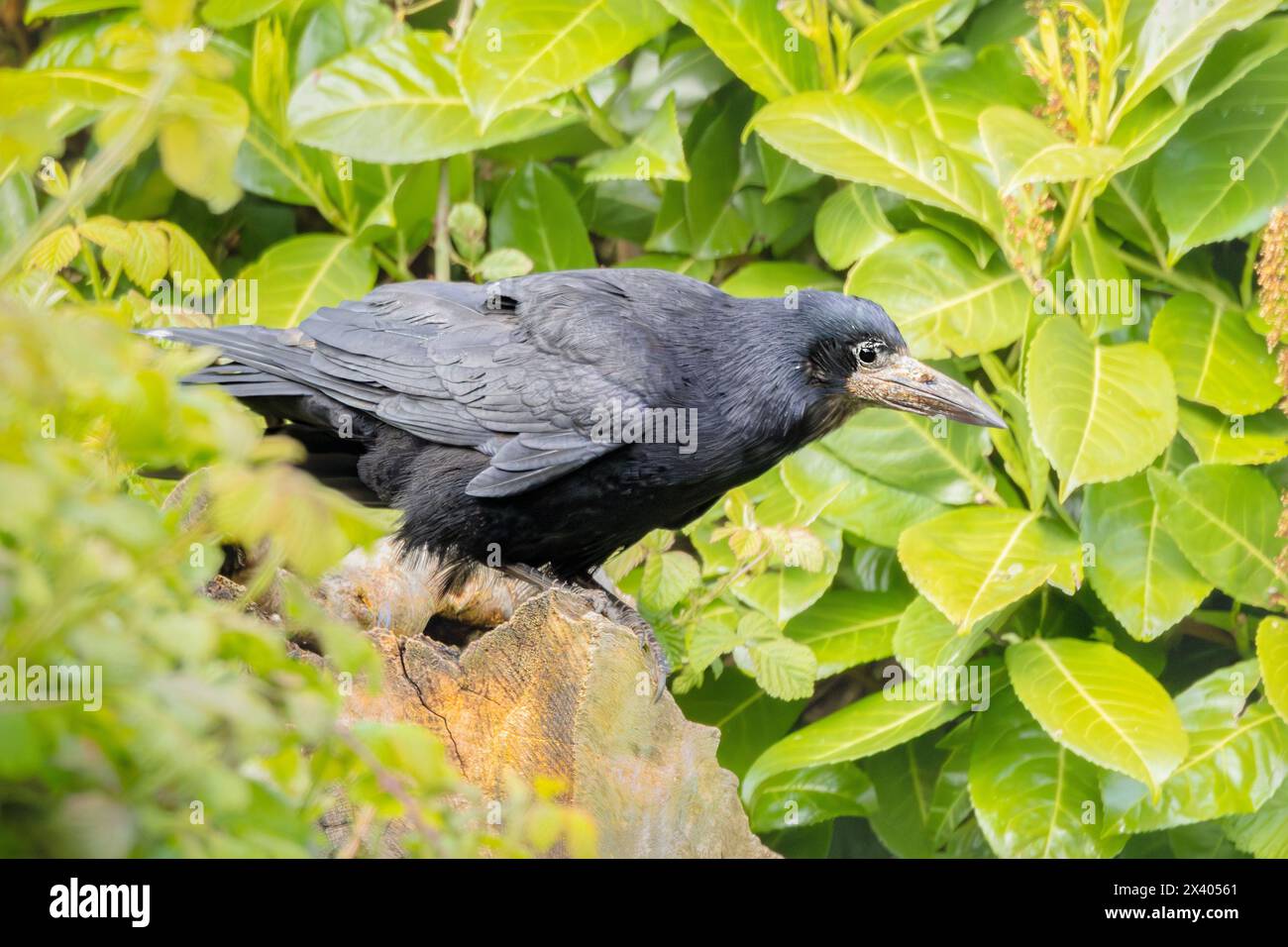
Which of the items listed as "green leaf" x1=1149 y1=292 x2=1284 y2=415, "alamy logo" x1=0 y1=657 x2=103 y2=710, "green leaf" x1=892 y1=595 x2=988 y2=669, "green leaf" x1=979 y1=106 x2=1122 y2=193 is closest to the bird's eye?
"green leaf" x1=979 y1=106 x2=1122 y2=193

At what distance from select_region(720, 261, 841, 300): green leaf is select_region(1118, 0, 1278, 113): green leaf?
85cm

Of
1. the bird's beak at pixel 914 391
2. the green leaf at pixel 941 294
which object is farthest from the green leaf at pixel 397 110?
the bird's beak at pixel 914 391

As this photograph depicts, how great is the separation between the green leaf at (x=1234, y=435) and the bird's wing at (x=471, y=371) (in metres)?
1.45

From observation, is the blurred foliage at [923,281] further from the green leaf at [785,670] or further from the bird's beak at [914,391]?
the bird's beak at [914,391]

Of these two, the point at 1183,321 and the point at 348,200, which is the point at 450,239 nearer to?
the point at 348,200

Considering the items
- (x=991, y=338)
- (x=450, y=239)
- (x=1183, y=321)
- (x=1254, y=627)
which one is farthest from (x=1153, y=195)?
(x=450, y=239)

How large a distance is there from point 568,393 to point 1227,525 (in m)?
1.57

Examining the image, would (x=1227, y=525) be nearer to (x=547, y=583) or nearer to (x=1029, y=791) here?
(x=1029, y=791)

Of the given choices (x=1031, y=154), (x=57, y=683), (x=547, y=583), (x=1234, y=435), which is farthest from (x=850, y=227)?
(x=57, y=683)

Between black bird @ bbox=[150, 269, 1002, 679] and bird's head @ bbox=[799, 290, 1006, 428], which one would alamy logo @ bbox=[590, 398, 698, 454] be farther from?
bird's head @ bbox=[799, 290, 1006, 428]

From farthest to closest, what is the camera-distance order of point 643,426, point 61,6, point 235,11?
point 61,6 < point 235,11 < point 643,426

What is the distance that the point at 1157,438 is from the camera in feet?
9.43

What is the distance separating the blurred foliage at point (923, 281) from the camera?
9.48 ft

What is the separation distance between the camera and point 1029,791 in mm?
3002
